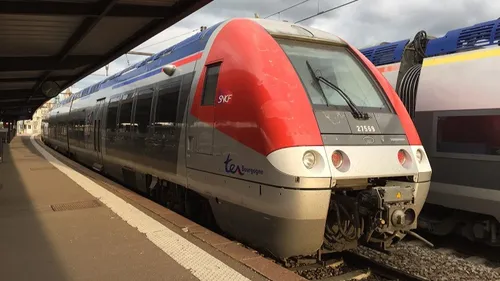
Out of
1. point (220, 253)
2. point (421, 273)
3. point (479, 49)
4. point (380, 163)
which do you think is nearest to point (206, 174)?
point (220, 253)

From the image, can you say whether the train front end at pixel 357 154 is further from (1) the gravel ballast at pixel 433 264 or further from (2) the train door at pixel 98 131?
(2) the train door at pixel 98 131

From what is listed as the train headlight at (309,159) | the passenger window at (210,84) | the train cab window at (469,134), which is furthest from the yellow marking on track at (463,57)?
the passenger window at (210,84)

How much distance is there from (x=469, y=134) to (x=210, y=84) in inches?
142

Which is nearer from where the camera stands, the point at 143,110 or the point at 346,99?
the point at 346,99

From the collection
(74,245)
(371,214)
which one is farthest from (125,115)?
(371,214)

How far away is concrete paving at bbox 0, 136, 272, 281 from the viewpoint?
13.5ft

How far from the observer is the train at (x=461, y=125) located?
6.02 meters

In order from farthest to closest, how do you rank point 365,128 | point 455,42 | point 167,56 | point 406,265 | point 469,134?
1. point 167,56
2. point 455,42
3. point 469,134
4. point 406,265
5. point 365,128

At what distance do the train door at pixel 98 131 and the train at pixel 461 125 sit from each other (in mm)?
7717

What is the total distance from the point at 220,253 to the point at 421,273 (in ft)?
8.93

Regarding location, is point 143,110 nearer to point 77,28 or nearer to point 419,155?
point 77,28

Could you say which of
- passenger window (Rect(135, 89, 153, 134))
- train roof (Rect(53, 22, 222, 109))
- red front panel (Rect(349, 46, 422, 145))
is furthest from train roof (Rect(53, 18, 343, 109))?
red front panel (Rect(349, 46, 422, 145))

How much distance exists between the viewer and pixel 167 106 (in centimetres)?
697

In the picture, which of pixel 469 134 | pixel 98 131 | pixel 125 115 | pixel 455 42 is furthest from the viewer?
pixel 98 131
